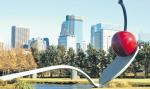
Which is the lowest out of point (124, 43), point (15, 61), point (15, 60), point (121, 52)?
point (15, 61)

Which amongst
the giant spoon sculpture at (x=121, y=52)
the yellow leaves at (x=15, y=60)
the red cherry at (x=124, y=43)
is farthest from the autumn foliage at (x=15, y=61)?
the red cherry at (x=124, y=43)

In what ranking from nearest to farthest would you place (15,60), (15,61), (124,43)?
(124,43) → (15,61) → (15,60)

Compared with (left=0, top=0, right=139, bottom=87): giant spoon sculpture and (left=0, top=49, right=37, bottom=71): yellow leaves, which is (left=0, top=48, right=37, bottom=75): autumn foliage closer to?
(left=0, top=49, right=37, bottom=71): yellow leaves

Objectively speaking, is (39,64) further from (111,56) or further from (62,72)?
(111,56)

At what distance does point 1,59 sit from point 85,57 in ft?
56.5

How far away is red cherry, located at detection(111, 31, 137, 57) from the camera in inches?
1273

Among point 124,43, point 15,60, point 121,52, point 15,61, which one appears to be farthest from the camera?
point 15,60

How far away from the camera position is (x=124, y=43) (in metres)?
32.3

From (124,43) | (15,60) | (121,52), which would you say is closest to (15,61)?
(15,60)

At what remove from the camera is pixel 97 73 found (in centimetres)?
8525

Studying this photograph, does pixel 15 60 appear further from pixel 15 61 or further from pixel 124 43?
pixel 124 43

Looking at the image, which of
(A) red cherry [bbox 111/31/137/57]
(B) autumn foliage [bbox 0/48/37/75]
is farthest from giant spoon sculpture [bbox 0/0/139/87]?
(B) autumn foliage [bbox 0/48/37/75]

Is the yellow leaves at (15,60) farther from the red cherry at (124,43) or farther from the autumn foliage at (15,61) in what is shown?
the red cherry at (124,43)

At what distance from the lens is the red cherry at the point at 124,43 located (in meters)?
32.3
